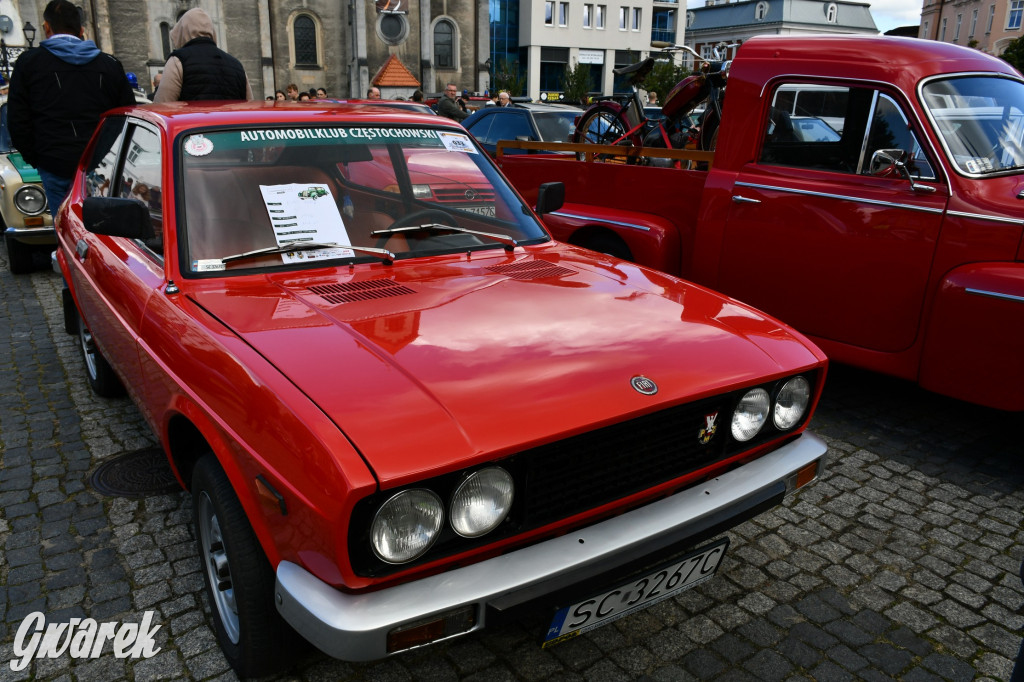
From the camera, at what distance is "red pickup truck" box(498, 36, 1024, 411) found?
400cm

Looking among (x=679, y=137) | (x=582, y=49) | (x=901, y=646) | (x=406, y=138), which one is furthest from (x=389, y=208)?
(x=582, y=49)

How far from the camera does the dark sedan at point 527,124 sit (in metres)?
10.5

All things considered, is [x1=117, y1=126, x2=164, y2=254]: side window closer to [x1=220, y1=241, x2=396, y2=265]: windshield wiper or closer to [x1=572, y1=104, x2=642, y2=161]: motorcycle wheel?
[x1=220, y1=241, x2=396, y2=265]: windshield wiper

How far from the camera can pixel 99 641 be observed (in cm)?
268

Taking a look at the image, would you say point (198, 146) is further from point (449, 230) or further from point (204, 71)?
point (204, 71)

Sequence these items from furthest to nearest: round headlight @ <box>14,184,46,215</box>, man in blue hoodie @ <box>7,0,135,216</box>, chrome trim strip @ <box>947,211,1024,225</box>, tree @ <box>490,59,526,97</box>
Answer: tree @ <box>490,59,526,97</box> < round headlight @ <box>14,184,46,215</box> < man in blue hoodie @ <box>7,0,135,216</box> < chrome trim strip @ <box>947,211,1024,225</box>

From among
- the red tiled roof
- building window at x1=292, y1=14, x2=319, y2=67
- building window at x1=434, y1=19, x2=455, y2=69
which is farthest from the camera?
building window at x1=434, y1=19, x2=455, y2=69

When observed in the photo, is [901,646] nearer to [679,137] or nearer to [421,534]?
[421,534]

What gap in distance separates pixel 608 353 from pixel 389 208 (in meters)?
1.38

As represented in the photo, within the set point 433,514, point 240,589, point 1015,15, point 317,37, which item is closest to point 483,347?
point 433,514

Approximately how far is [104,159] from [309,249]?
2.03 metres

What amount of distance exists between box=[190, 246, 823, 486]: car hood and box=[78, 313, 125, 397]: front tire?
2377mm

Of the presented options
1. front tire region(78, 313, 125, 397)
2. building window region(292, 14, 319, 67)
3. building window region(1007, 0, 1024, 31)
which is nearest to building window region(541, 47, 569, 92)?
building window region(292, 14, 319, 67)

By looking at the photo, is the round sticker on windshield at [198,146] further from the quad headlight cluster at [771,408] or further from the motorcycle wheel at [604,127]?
the motorcycle wheel at [604,127]
